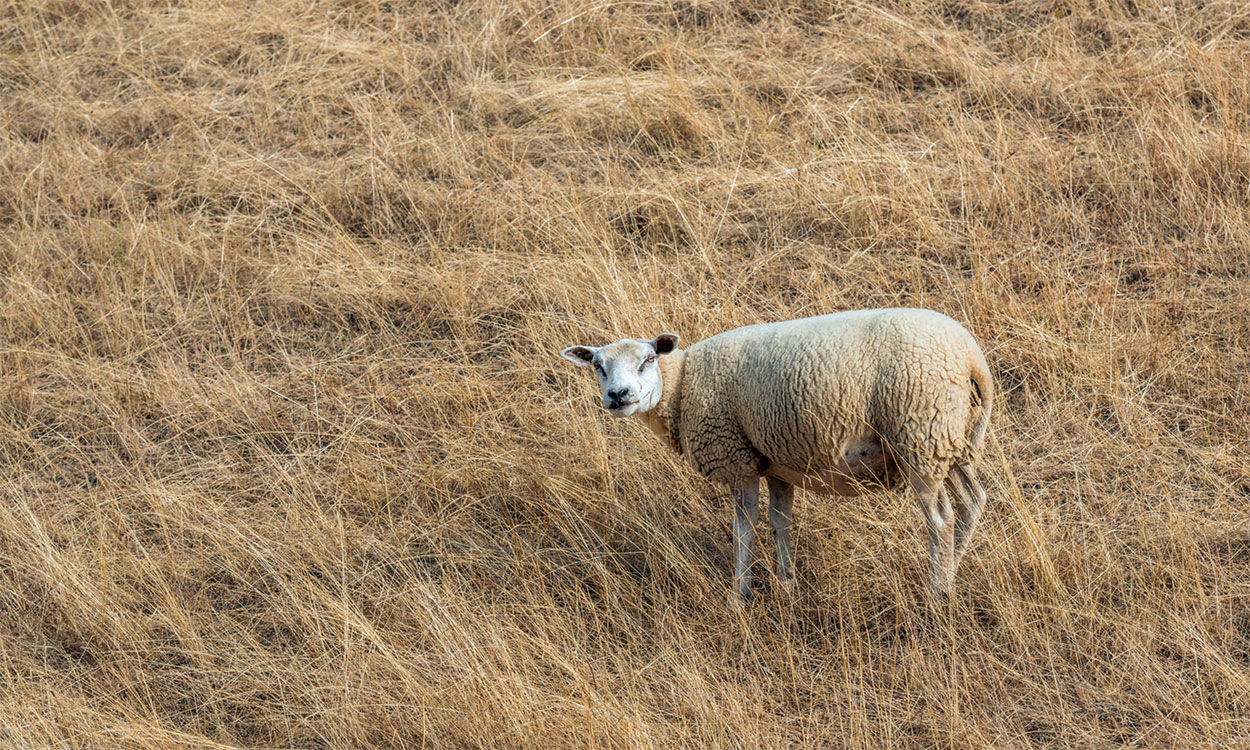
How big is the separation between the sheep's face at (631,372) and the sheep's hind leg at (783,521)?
0.62 m

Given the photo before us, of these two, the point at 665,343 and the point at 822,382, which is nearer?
the point at 822,382

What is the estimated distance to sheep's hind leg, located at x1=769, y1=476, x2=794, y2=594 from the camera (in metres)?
4.84

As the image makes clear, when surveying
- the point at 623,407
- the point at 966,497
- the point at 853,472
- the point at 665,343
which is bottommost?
the point at 966,497

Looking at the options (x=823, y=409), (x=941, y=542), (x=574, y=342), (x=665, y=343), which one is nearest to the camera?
(x=823, y=409)

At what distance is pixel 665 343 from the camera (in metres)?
4.84

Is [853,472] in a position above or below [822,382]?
below

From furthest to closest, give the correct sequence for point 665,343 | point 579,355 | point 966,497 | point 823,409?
point 579,355 → point 665,343 → point 966,497 → point 823,409

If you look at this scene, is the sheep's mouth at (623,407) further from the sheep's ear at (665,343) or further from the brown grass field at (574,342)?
the brown grass field at (574,342)

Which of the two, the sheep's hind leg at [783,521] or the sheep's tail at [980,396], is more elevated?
the sheep's tail at [980,396]

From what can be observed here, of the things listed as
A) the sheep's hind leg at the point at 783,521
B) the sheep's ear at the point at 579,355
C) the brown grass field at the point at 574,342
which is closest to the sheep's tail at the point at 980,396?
the brown grass field at the point at 574,342

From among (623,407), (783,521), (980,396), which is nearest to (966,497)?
(980,396)

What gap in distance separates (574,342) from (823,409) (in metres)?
2.29

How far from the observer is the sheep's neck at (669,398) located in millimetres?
4910

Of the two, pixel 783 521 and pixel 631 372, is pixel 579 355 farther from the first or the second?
pixel 783 521
